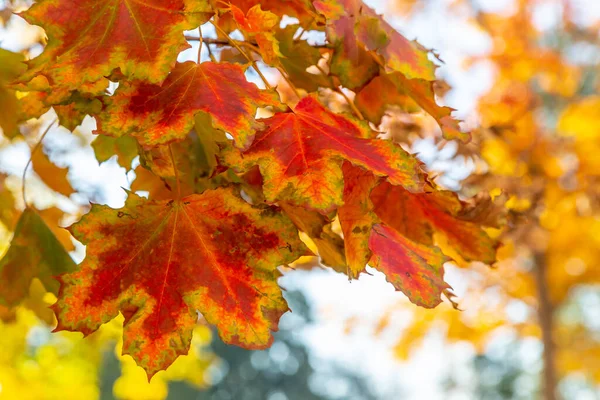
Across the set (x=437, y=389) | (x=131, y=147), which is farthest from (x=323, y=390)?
(x=131, y=147)

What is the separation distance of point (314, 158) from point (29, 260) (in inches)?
24.2

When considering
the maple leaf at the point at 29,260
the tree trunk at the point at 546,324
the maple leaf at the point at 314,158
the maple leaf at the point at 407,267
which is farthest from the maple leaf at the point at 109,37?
the tree trunk at the point at 546,324

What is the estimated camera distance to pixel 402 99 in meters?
1.04

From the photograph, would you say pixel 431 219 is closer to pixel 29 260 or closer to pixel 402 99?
pixel 402 99

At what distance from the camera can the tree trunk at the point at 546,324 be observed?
5.36 meters

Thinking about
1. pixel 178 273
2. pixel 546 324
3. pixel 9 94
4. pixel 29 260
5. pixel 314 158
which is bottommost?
pixel 546 324

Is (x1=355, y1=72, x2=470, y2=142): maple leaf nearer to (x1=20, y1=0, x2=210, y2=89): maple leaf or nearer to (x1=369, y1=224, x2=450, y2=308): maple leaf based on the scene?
(x1=369, y1=224, x2=450, y2=308): maple leaf

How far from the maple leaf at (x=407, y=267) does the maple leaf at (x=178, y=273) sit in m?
0.10

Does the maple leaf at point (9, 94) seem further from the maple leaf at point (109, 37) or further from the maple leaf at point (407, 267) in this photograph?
the maple leaf at point (407, 267)

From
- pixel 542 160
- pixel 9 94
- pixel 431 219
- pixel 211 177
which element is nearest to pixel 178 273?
pixel 211 177

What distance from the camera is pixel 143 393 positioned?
5.25 m

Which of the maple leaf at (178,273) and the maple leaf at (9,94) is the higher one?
the maple leaf at (178,273)

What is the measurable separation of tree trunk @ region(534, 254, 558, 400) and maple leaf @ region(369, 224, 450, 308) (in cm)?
511

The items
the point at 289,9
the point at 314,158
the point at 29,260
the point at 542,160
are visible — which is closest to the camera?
the point at 314,158
